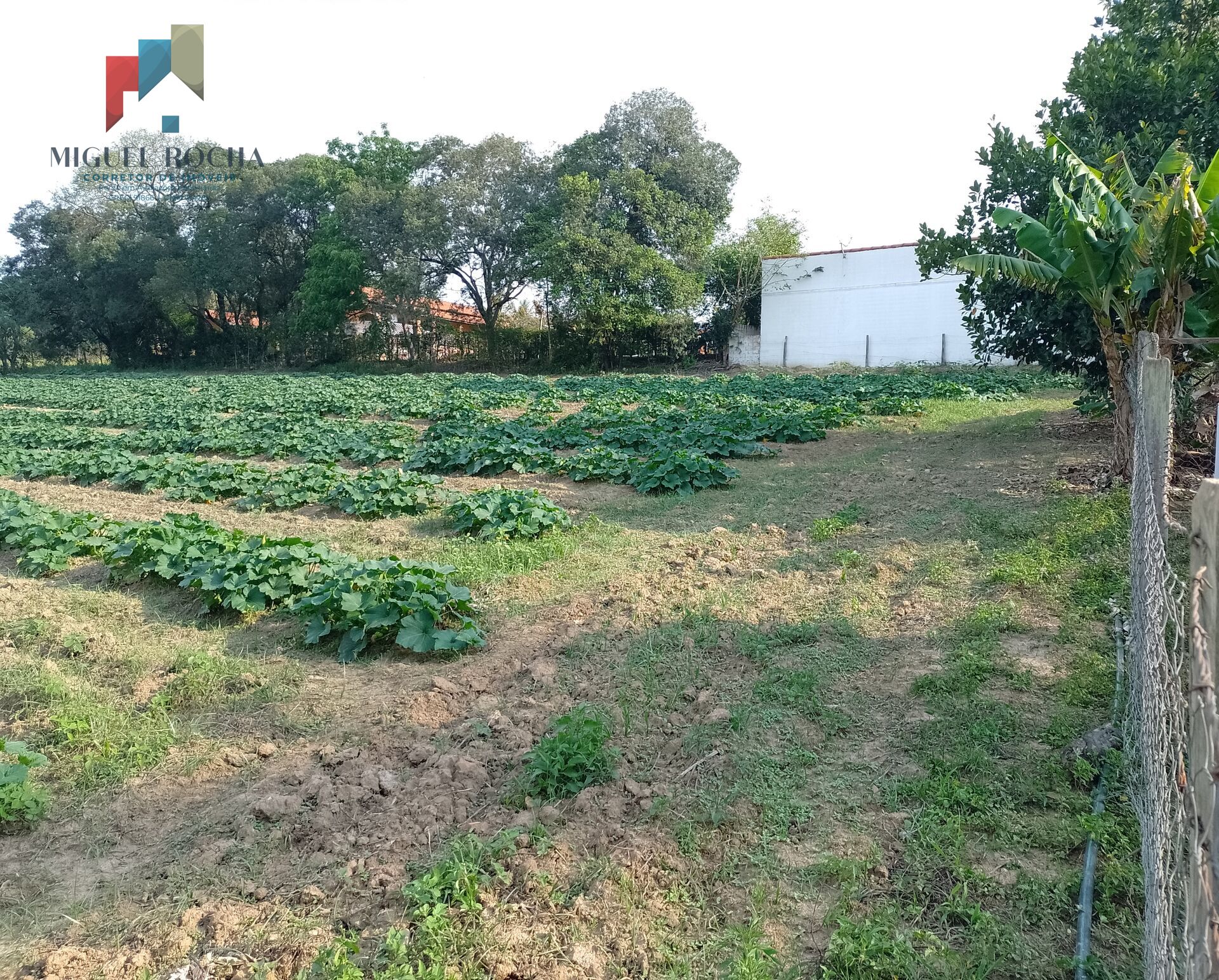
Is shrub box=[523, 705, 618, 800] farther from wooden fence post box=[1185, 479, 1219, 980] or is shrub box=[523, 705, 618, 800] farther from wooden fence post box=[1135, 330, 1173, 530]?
wooden fence post box=[1135, 330, 1173, 530]

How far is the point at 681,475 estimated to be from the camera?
1095 cm

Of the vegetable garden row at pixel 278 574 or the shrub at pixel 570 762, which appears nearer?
the shrub at pixel 570 762

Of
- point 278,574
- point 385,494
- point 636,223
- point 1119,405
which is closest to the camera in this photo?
point 278,574

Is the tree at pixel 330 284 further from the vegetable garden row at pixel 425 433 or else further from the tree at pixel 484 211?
the vegetable garden row at pixel 425 433

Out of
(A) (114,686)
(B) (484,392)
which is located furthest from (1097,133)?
(B) (484,392)

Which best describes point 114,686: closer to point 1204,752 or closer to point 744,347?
point 1204,752

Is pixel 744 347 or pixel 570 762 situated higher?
pixel 744 347

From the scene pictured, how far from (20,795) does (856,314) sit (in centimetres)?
3583

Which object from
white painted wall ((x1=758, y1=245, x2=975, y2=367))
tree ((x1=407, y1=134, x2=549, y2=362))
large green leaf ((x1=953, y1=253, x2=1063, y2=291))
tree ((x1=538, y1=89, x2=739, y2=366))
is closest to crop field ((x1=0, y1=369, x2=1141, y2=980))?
large green leaf ((x1=953, y1=253, x2=1063, y2=291))

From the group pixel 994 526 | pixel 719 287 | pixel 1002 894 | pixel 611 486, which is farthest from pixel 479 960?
pixel 719 287

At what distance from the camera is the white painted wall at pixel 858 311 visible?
33.5 meters

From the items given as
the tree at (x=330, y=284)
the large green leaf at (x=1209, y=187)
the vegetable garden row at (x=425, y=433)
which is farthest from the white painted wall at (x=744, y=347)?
the large green leaf at (x=1209, y=187)

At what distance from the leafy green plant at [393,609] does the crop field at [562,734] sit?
0.03m

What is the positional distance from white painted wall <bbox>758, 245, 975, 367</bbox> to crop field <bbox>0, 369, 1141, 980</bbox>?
25199 millimetres
